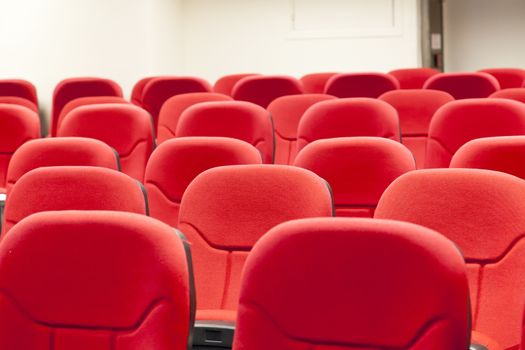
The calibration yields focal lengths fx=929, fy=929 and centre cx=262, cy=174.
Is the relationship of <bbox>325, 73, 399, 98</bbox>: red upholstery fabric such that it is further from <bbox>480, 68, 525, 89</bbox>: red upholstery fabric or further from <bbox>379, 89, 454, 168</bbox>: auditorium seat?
<bbox>480, 68, 525, 89</bbox>: red upholstery fabric

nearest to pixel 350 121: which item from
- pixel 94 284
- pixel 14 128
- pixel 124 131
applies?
pixel 124 131

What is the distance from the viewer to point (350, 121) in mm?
4410

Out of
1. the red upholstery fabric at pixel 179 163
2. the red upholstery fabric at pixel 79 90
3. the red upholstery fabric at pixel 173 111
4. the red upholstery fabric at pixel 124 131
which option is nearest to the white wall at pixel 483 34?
the red upholstery fabric at pixel 79 90

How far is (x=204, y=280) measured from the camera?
3.08 m

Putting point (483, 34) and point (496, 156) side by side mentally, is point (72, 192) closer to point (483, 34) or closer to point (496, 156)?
point (496, 156)

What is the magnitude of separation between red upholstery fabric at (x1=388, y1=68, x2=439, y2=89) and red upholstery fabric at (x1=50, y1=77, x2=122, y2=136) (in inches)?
91.0

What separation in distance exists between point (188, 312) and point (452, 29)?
9.09 m

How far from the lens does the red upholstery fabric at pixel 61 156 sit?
12.5ft

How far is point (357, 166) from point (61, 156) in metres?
1.23

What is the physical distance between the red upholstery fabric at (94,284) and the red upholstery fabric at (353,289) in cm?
19

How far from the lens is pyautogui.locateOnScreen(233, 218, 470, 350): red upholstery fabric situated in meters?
1.89

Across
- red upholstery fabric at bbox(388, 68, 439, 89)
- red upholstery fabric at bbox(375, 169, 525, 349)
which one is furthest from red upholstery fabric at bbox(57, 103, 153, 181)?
red upholstery fabric at bbox(388, 68, 439, 89)

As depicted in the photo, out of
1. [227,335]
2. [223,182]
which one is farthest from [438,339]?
[223,182]

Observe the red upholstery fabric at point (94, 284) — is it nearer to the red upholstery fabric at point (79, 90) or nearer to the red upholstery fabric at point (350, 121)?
the red upholstery fabric at point (350, 121)
